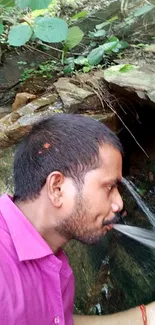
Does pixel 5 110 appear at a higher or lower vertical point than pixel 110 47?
lower

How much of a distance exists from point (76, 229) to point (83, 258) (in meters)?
1.79

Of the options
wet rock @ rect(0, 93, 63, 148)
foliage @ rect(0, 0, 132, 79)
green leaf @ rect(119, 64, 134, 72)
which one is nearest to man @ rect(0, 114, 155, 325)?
foliage @ rect(0, 0, 132, 79)

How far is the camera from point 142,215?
13.1 ft

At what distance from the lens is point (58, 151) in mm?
1477

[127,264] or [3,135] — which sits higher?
[3,135]

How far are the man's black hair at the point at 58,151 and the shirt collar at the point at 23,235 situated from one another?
86 mm

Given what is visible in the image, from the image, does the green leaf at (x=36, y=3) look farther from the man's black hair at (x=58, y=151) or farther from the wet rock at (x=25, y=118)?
the wet rock at (x=25, y=118)

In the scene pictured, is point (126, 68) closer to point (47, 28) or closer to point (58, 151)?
point (47, 28)

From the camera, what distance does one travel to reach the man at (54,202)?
138 centimetres

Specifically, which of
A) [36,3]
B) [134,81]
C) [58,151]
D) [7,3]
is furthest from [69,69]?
[58,151]

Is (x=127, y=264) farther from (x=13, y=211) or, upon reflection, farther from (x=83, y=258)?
(x=13, y=211)

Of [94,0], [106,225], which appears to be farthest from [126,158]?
[94,0]

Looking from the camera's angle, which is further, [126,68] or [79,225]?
[126,68]

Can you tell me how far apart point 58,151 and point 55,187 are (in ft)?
0.46
